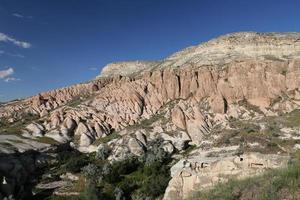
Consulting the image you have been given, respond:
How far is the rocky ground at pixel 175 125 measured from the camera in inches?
1578

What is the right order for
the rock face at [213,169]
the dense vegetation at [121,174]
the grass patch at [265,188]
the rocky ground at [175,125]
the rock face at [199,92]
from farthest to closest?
1. the rock face at [199,92]
2. the dense vegetation at [121,174]
3. the rocky ground at [175,125]
4. the rock face at [213,169]
5. the grass patch at [265,188]

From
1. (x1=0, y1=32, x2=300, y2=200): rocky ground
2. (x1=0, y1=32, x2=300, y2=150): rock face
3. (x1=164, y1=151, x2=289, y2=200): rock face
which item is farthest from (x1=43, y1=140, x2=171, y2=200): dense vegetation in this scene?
(x1=0, y1=32, x2=300, y2=150): rock face

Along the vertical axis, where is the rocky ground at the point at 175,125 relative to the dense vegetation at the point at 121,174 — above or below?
above

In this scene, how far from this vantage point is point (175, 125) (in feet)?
199

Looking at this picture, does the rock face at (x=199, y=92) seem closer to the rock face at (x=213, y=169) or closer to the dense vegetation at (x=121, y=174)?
the dense vegetation at (x=121, y=174)

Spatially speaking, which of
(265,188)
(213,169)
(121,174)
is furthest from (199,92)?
(265,188)

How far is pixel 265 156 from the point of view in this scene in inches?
1415

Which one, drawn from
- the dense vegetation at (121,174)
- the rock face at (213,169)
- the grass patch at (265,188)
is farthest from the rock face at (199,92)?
the grass patch at (265,188)

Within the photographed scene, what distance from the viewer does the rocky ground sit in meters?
40.1

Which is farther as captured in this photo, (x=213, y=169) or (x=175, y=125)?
(x=175, y=125)

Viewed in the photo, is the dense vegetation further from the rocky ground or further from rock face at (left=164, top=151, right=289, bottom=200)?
rock face at (left=164, top=151, right=289, bottom=200)

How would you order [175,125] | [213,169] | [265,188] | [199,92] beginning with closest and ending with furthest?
[265,188] → [213,169] → [175,125] → [199,92]

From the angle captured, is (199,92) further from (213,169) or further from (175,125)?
(213,169)

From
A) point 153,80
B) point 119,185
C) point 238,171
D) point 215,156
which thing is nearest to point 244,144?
point 215,156
